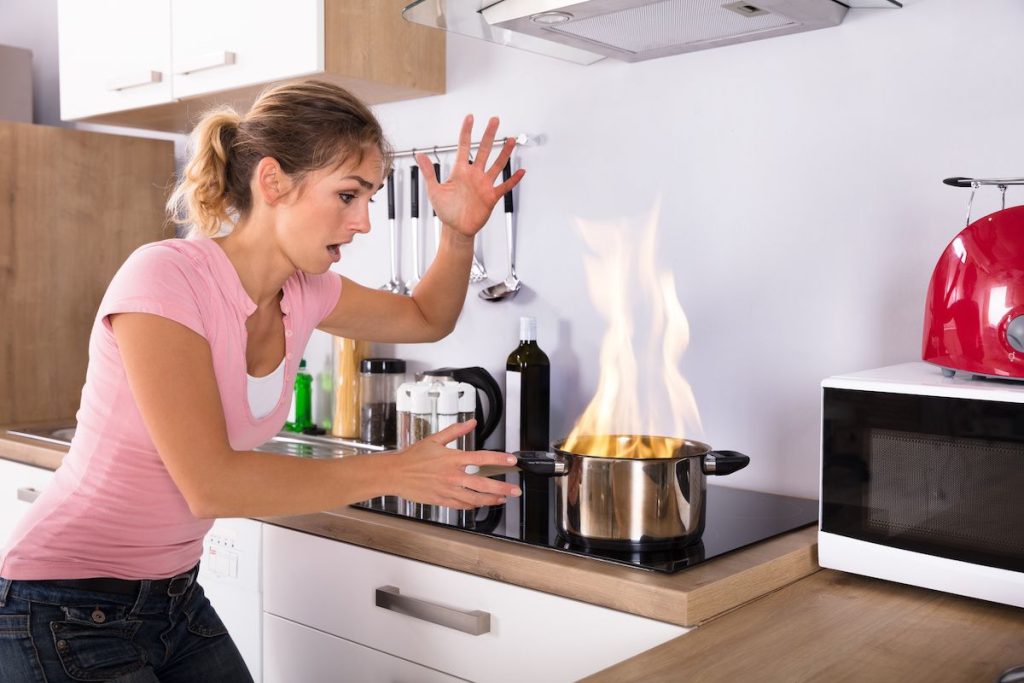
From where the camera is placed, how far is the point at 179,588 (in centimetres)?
136

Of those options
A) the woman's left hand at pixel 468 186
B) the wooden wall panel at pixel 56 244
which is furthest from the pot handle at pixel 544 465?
the wooden wall panel at pixel 56 244

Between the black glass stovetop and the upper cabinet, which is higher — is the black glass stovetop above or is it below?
below

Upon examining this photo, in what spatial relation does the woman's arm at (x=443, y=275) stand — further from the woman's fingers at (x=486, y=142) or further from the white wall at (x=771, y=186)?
the white wall at (x=771, y=186)

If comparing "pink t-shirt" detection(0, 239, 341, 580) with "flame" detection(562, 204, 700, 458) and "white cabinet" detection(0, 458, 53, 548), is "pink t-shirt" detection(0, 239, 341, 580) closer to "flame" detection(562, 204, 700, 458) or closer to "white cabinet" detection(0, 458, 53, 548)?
"flame" detection(562, 204, 700, 458)

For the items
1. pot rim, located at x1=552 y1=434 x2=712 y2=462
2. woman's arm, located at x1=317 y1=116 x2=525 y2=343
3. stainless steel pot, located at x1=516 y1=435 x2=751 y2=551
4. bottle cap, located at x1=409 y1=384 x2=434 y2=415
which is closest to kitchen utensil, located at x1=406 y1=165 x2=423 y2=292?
bottle cap, located at x1=409 y1=384 x2=434 y2=415

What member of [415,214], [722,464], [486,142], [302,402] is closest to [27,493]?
[302,402]

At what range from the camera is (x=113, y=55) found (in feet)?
7.71

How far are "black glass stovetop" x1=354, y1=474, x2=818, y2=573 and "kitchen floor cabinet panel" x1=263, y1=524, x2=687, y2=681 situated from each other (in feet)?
0.25

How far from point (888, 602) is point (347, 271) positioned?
1.54m

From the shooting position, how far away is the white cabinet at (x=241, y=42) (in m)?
1.92

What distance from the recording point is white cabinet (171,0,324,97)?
1.92 meters

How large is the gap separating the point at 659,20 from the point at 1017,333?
74cm

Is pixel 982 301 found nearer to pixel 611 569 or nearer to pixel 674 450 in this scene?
pixel 674 450

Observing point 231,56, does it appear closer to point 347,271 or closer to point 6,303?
Result: point 347,271
